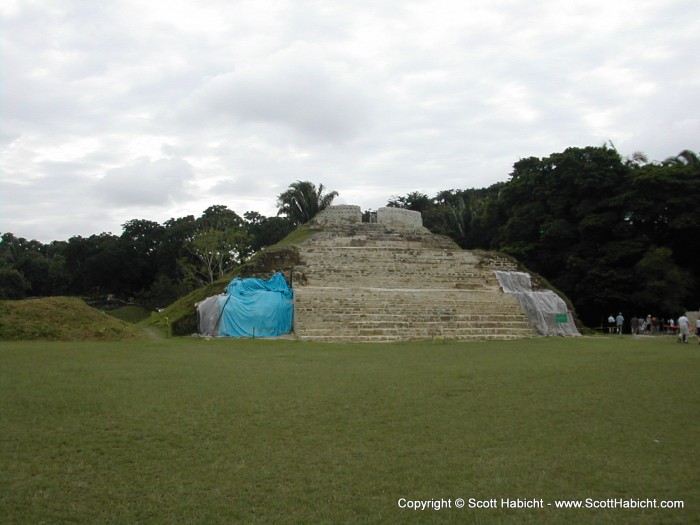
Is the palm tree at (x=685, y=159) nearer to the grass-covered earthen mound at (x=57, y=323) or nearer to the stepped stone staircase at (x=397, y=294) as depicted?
the stepped stone staircase at (x=397, y=294)

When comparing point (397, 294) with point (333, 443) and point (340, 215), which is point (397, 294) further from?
point (333, 443)

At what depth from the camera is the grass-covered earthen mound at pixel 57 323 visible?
47.4 ft

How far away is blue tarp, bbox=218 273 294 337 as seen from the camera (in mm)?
17016

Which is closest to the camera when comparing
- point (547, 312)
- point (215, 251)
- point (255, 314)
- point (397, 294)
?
point (255, 314)

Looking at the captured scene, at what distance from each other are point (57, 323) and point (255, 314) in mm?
5349

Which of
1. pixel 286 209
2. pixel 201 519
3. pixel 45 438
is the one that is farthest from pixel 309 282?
pixel 286 209

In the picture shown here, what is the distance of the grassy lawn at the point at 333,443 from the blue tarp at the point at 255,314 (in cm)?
750

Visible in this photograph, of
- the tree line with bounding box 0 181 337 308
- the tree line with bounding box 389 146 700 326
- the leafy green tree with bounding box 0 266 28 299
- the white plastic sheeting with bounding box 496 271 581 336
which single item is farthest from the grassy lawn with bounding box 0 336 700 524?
the leafy green tree with bounding box 0 266 28 299

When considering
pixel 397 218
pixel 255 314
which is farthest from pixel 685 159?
pixel 255 314

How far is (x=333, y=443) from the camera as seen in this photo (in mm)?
5070

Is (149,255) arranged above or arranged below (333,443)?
above

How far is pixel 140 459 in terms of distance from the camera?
4555 mm

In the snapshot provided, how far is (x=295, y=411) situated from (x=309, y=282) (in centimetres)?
1404

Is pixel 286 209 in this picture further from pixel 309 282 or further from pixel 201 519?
pixel 201 519
